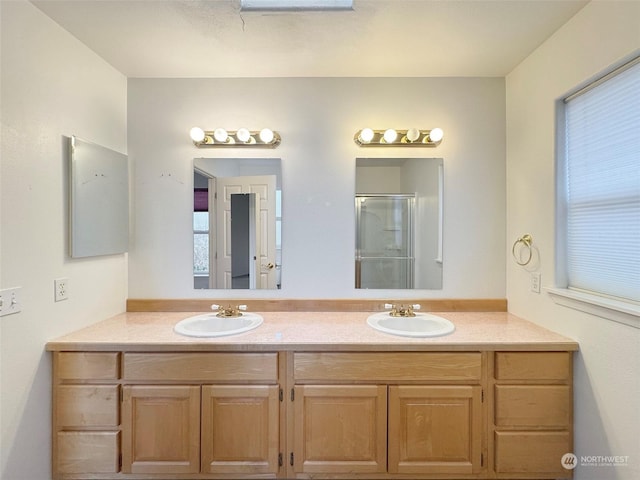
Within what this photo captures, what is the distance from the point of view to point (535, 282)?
1.75 metres

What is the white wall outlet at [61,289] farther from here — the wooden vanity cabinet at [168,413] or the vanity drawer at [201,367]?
the vanity drawer at [201,367]

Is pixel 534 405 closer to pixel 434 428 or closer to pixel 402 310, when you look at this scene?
pixel 434 428

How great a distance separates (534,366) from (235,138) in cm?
213

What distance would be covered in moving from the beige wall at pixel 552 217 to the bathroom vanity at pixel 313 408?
4.6 inches

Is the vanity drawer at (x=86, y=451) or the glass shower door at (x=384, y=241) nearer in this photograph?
the vanity drawer at (x=86, y=451)

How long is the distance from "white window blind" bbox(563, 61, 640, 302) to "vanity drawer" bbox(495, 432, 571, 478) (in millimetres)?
747

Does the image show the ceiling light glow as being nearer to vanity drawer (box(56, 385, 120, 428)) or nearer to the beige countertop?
the beige countertop

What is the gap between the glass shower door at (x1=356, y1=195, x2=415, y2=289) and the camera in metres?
2.02

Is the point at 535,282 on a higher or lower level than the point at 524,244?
lower

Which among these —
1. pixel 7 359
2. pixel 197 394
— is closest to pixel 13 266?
pixel 7 359

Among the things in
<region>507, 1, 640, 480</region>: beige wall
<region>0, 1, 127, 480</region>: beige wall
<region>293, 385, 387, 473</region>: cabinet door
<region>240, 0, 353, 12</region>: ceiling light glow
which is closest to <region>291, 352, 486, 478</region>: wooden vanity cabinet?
<region>293, 385, 387, 473</region>: cabinet door

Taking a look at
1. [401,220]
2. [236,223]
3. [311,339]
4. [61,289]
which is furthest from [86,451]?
[401,220]

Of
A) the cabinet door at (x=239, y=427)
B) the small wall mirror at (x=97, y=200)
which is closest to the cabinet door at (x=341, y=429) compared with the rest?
the cabinet door at (x=239, y=427)

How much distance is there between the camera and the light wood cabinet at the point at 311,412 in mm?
1468
